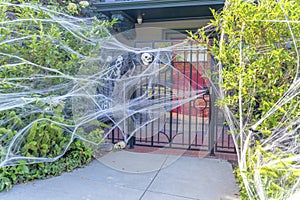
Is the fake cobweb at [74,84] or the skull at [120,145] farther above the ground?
the fake cobweb at [74,84]

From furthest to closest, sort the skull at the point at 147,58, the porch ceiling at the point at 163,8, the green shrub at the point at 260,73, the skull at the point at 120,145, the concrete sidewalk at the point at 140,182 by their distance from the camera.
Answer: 1. the porch ceiling at the point at 163,8
2. the skull at the point at 120,145
3. the skull at the point at 147,58
4. the concrete sidewalk at the point at 140,182
5. the green shrub at the point at 260,73

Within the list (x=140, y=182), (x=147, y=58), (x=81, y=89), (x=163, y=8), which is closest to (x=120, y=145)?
(x=140, y=182)

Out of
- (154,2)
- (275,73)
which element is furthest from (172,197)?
(154,2)

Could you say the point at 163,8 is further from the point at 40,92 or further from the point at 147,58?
the point at 40,92

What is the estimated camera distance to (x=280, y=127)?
2.07m

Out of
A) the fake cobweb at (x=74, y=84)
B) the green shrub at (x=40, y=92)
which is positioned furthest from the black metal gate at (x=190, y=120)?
the green shrub at (x=40, y=92)

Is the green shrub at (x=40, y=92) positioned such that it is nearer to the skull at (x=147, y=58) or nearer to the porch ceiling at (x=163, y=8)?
the skull at (x=147, y=58)

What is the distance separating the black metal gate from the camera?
3494mm

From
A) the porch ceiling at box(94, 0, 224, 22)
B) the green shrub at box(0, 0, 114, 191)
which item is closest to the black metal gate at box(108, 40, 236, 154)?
the green shrub at box(0, 0, 114, 191)

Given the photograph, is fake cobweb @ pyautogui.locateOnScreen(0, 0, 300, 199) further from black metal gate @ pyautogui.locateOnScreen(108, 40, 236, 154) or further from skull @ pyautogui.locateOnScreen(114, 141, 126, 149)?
skull @ pyautogui.locateOnScreen(114, 141, 126, 149)

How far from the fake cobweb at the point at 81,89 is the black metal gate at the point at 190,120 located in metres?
0.06

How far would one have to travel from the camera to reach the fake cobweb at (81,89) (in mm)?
2674

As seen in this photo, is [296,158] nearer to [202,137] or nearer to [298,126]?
[298,126]

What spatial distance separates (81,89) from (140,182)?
1.40 metres
